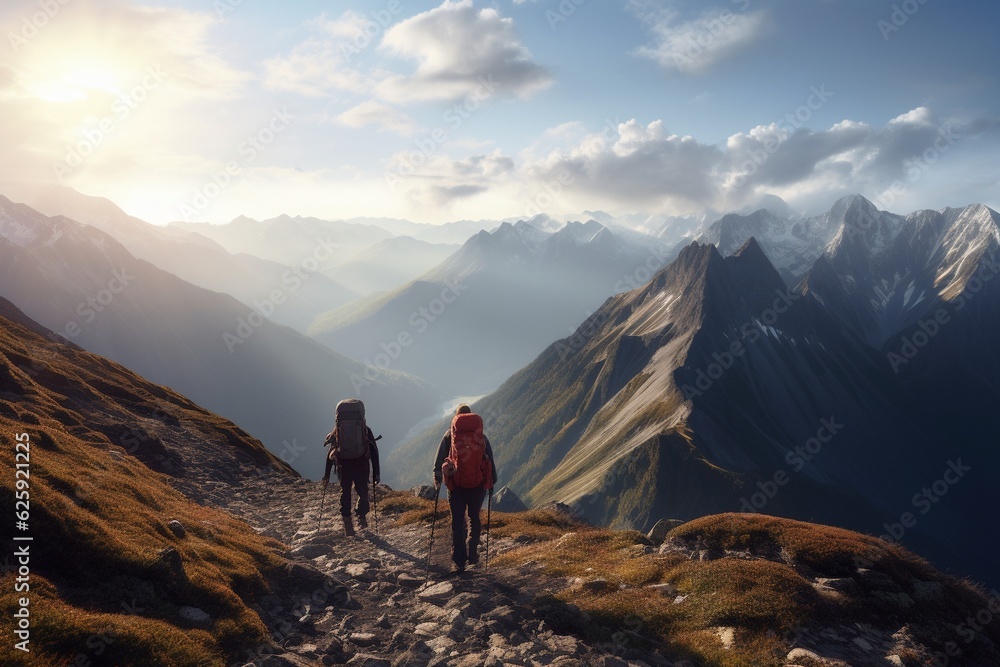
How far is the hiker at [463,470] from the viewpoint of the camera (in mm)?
17734

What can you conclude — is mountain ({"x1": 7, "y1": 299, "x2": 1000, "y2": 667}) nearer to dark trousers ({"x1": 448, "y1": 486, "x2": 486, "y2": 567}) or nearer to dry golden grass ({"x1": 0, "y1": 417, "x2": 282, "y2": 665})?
dry golden grass ({"x1": 0, "y1": 417, "x2": 282, "y2": 665})

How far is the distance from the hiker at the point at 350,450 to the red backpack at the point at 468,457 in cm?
551

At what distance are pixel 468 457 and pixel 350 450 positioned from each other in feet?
22.5

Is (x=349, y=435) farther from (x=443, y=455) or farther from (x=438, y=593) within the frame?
(x=438, y=593)

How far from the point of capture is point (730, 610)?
528 inches

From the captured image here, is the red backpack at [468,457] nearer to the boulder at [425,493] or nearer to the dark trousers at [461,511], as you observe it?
the dark trousers at [461,511]

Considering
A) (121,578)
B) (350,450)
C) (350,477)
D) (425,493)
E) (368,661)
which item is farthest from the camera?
(425,493)

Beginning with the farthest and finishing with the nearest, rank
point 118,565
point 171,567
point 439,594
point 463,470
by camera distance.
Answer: point 463,470 < point 439,594 < point 171,567 < point 118,565

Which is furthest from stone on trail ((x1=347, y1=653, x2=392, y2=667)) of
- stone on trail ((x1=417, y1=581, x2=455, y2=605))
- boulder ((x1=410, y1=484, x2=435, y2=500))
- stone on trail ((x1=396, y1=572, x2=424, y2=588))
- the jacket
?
boulder ((x1=410, y1=484, x2=435, y2=500))

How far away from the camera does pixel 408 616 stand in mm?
14859

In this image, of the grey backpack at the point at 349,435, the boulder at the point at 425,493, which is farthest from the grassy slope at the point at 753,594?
the boulder at the point at 425,493

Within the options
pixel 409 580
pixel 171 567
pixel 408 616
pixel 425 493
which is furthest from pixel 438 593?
pixel 425 493

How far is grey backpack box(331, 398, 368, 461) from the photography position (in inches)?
877

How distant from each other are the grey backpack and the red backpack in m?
5.99
